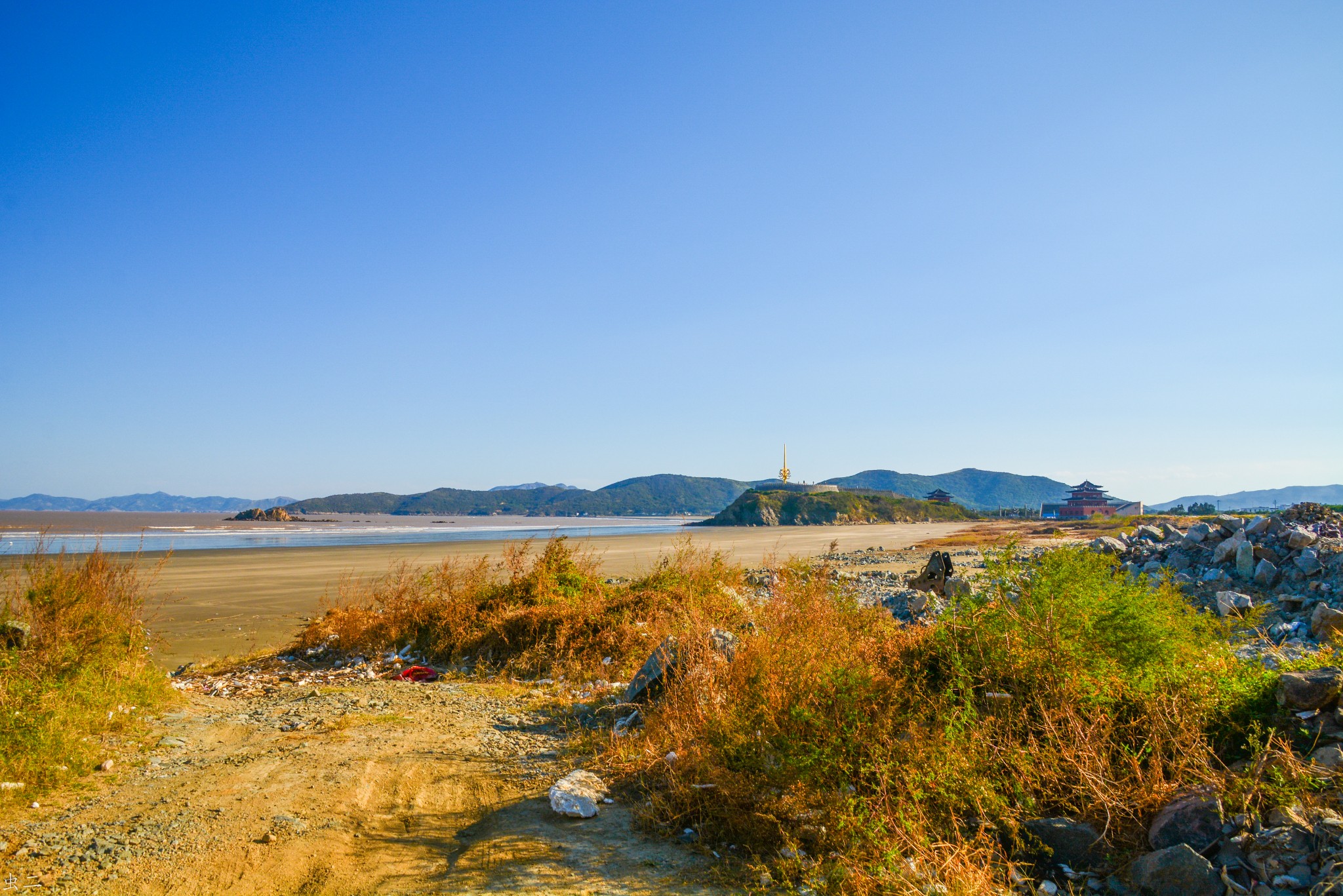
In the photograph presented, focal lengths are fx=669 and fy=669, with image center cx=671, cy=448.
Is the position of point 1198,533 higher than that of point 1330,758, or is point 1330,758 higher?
point 1198,533

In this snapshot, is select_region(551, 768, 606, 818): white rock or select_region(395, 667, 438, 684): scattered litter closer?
select_region(551, 768, 606, 818): white rock

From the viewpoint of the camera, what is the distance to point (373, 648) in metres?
10.8

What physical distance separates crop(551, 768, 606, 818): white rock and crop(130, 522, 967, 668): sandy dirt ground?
844 centimetres

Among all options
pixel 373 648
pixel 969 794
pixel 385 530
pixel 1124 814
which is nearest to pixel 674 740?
pixel 969 794

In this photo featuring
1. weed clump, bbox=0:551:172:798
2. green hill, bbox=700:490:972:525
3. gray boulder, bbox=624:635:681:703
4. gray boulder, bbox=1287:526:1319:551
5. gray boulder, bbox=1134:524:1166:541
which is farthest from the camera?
green hill, bbox=700:490:972:525

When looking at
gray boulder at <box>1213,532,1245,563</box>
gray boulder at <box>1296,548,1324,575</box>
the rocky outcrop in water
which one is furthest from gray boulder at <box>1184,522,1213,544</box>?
the rocky outcrop in water

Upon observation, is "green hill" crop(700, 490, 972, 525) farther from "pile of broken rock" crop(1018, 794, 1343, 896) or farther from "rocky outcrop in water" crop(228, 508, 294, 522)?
"pile of broken rock" crop(1018, 794, 1343, 896)

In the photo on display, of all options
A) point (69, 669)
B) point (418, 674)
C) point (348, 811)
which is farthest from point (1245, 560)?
point (69, 669)

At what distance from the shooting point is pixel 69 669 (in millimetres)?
6359

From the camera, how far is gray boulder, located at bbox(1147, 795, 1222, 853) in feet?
11.9

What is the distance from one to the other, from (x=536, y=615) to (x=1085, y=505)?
124404mm

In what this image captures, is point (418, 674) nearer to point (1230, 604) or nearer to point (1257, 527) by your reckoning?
Answer: point (1230, 604)

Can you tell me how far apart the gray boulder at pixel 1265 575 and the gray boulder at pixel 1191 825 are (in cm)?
1237

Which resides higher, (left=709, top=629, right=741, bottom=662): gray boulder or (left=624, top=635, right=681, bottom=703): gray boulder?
(left=709, top=629, right=741, bottom=662): gray boulder
